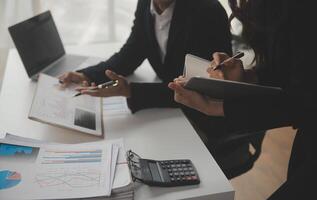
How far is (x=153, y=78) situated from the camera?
4.88 feet

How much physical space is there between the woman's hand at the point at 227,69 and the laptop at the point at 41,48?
2.27ft

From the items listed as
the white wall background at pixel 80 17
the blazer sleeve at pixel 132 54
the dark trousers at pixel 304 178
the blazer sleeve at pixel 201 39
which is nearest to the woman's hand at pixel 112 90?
the blazer sleeve at pixel 201 39

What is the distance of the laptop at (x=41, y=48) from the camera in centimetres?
134

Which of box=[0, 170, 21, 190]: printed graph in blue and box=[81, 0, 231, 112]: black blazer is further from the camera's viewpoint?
box=[81, 0, 231, 112]: black blazer

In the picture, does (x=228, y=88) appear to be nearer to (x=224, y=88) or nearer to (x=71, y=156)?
(x=224, y=88)

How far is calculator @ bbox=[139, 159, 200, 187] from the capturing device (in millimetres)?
854

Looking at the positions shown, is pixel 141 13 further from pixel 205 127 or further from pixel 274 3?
pixel 274 3

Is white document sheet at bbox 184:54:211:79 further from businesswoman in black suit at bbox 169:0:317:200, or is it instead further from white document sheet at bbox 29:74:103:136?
white document sheet at bbox 29:74:103:136

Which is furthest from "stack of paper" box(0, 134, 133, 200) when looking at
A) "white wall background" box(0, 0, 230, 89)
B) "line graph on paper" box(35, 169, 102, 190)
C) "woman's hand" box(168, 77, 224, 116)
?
"white wall background" box(0, 0, 230, 89)

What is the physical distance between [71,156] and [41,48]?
2.28 ft

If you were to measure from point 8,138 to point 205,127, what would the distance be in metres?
0.67

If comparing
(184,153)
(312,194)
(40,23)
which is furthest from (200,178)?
(40,23)

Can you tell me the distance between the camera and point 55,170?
0.85m

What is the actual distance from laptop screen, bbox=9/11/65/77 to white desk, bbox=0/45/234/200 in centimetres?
12
